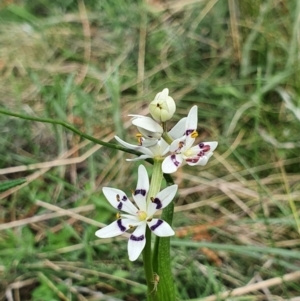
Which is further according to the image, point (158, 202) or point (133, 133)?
point (133, 133)

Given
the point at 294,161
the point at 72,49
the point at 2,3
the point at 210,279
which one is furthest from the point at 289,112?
the point at 2,3

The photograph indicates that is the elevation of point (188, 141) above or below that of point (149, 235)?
above

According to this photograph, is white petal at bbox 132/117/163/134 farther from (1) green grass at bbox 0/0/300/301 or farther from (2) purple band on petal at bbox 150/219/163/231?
(1) green grass at bbox 0/0/300/301

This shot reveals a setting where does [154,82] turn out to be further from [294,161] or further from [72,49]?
[294,161]

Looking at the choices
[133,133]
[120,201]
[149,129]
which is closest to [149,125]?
[149,129]

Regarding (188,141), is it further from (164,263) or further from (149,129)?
(164,263)

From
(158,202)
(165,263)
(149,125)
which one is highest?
(149,125)

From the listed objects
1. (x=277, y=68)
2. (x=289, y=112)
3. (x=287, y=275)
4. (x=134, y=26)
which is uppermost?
(x=134, y=26)
